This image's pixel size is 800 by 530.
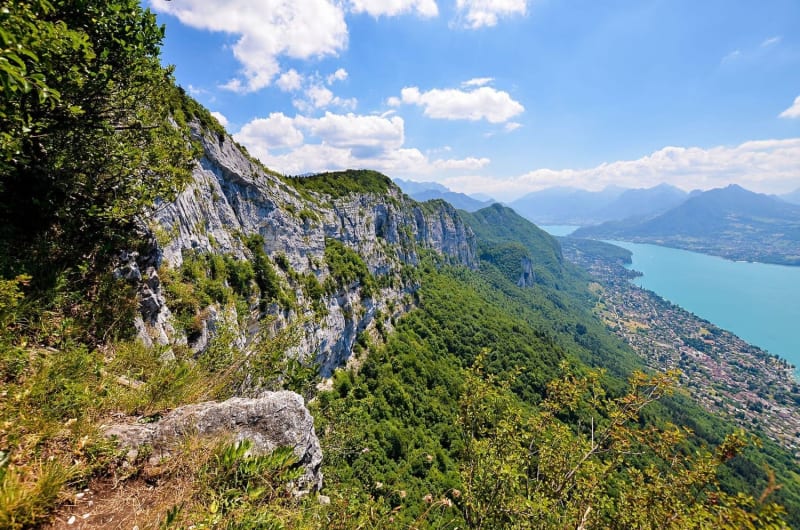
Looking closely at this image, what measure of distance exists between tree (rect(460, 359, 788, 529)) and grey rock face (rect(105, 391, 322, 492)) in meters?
4.73

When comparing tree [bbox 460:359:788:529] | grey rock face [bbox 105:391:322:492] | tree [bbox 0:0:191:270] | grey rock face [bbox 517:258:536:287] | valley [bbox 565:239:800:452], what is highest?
tree [bbox 0:0:191:270]

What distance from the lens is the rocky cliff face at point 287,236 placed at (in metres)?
14.2

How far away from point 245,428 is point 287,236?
2907 cm

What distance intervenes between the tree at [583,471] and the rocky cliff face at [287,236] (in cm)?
657

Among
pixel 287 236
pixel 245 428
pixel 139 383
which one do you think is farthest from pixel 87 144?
pixel 287 236

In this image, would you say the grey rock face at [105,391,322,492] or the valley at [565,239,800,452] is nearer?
the grey rock face at [105,391,322,492]

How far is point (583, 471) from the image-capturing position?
366 inches

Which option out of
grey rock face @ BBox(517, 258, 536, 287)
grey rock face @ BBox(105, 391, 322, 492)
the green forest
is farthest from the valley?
grey rock face @ BBox(105, 391, 322, 492)

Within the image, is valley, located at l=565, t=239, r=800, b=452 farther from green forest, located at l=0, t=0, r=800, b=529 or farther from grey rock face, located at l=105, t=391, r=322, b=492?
grey rock face, located at l=105, t=391, r=322, b=492

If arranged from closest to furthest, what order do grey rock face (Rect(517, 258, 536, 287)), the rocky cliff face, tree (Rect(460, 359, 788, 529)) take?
1. tree (Rect(460, 359, 788, 529))
2. the rocky cliff face
3. grey rock face (Rect(517, 258, 536, 287))

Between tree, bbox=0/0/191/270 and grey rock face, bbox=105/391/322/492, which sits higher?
tree, bbox=0/0/191/270

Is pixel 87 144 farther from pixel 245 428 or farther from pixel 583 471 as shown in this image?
pixel 583 471

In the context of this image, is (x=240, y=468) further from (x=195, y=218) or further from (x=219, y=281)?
(x=195, y=218)

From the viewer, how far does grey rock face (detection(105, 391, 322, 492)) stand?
191 inches
